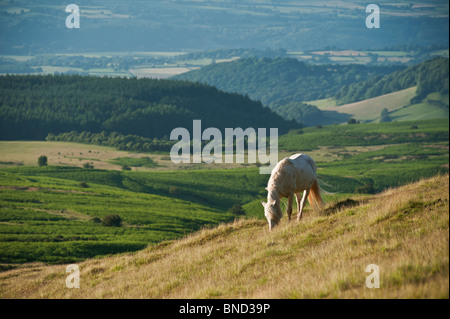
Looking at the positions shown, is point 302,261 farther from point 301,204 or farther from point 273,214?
point 301,204

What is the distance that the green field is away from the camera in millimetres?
60625

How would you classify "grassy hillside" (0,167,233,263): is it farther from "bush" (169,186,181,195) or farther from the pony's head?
the pony's head

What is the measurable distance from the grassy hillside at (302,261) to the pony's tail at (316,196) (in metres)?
0.50

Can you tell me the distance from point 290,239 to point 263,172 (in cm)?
12225

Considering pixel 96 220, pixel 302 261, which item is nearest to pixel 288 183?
pixel 302 261

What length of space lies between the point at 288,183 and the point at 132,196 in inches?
3465

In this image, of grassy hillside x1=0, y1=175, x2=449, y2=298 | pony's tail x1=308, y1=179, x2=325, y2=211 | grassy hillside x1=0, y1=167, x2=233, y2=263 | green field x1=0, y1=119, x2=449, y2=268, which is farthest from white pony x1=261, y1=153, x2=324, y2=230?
grassy hillside x1=0, y1=167, x2=233, y2=263

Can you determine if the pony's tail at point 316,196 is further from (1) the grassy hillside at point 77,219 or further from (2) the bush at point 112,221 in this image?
(2) the bush at point 112,221

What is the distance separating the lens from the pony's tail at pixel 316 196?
22.9 meters

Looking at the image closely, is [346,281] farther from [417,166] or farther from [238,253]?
[417,166]

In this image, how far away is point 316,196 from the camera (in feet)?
75.5

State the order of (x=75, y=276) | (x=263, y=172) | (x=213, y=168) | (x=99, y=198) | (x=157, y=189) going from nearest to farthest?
(x=75, y=276)
(x=99, y=198)
(x=157, y=189)
(x=263, y=172)
(x=213, y=168)
